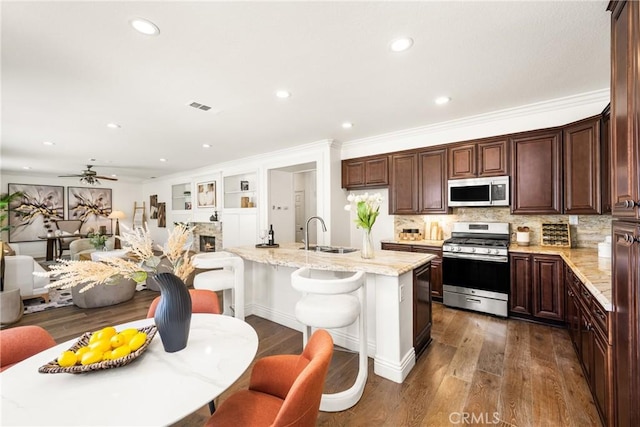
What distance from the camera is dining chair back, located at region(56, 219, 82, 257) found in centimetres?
777

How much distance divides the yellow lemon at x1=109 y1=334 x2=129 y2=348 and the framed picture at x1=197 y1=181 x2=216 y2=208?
21.1 ft

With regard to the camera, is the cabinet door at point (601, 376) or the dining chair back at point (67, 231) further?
the dining chair back at point (67, 231)

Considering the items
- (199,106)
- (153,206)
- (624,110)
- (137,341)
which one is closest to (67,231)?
(153,206)

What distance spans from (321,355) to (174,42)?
7.57 feet

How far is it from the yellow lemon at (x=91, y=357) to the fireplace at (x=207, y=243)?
6.86 meters

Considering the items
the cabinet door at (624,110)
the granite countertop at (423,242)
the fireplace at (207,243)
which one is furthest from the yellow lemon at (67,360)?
the fireplace at (207,243)

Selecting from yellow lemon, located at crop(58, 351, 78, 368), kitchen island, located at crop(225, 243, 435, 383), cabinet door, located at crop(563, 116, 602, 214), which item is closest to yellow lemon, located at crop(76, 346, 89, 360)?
yellow lemon, located at crop(58, 351, 78, 368)

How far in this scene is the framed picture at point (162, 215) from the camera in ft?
29.8

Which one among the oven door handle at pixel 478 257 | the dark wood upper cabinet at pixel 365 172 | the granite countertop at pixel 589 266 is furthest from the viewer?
the dark wood upper cabinet at pixel 365 172

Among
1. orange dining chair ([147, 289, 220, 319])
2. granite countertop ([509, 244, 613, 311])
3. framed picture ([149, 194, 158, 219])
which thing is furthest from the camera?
framed picture ([149, 194, 158, 219])

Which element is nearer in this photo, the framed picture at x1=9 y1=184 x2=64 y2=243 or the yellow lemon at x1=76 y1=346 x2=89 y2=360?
the yellow lemon at x1=76 y1=346 x2=89 y2=360

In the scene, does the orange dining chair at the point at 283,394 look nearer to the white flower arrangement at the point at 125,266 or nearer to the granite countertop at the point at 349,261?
the white flower arrangement at the point at 125,266

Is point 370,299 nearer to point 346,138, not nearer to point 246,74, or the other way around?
point 246,74

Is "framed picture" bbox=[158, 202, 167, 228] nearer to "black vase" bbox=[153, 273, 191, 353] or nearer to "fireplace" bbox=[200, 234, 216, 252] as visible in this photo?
"fireplace" bbox=[200, 234, 216, 252]
